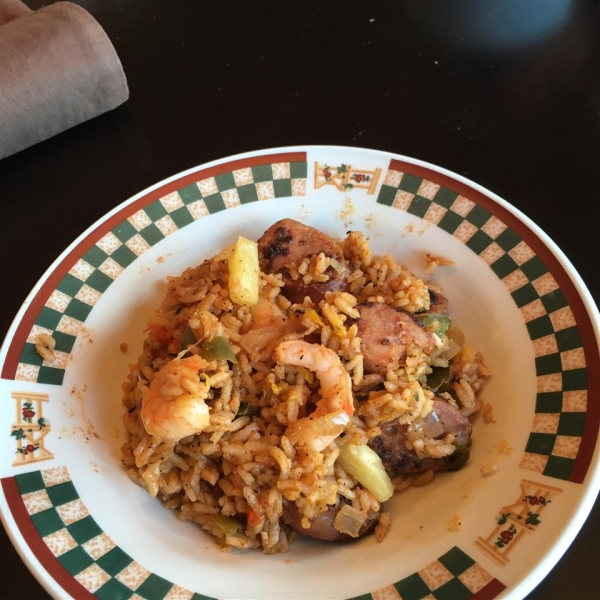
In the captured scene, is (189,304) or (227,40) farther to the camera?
(227,40)

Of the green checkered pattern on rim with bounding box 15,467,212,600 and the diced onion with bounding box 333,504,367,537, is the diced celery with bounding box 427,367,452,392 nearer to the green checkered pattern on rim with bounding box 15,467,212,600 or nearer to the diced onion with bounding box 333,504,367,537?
the diced onion with bounding box 333,504,367,537

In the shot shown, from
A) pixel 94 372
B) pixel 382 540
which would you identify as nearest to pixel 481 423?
pixel 382 540

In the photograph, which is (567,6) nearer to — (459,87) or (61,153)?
(459,87)

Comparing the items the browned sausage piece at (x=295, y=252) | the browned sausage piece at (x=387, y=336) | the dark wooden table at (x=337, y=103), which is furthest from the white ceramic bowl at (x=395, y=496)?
the dark wooden table at (x=337, y=103)

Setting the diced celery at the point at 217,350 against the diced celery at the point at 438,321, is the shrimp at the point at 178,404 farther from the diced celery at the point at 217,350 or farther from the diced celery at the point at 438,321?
the diced celery at the point at 438,321

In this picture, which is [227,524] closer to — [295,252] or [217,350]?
[217,350]

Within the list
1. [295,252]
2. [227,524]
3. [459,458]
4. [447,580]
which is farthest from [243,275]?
[447,580]
